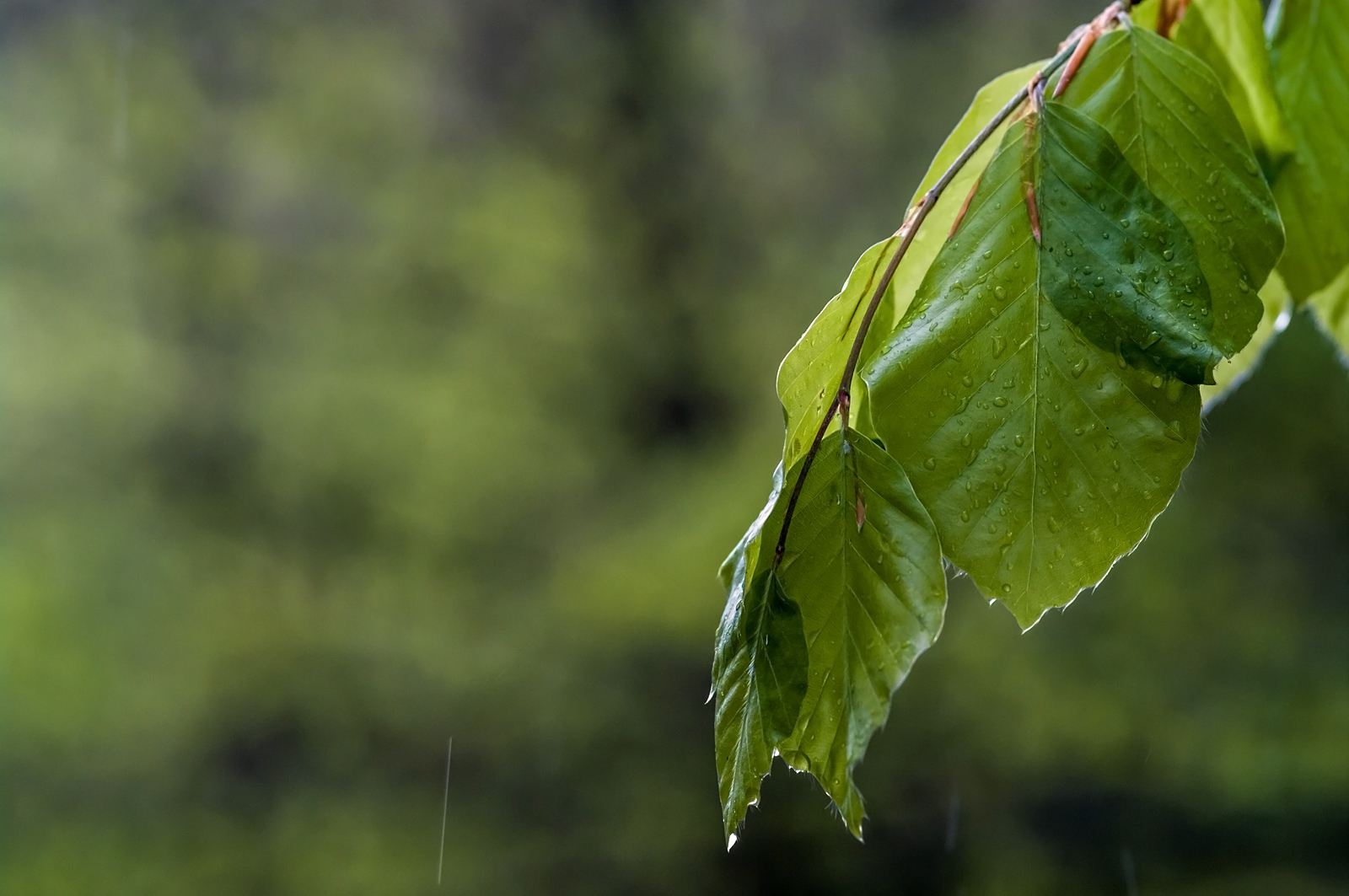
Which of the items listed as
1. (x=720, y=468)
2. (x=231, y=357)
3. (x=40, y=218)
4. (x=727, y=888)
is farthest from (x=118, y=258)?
(x=727, y=888)

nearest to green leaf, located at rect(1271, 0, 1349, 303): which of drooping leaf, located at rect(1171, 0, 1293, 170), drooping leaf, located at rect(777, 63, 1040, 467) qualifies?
drooping leaf, located at rect(1171, 0, 1293, 170)

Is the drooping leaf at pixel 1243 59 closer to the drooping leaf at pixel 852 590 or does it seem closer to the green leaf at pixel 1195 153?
the green leaf at pixel 1195 153

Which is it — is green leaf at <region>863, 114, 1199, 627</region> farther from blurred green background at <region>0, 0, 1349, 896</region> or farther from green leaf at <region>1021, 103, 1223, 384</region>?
blurred green background at <region>0, 0, 1349, 896</region>

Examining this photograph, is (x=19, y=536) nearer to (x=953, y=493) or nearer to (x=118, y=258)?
(x=118, y=258)

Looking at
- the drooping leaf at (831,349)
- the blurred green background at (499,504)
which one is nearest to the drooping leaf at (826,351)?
the drooping leaf at (831,349)

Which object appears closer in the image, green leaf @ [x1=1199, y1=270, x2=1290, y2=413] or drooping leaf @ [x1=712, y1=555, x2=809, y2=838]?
drooping leaf @ [x1=712, y1=555, x2=809, y2=838]

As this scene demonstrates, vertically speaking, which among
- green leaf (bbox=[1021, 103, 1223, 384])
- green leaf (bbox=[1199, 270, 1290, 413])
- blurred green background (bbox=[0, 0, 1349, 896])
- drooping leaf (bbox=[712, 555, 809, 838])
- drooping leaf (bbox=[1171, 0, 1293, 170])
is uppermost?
drooping leaf (bbox=[1171, 0, 1293, 170])

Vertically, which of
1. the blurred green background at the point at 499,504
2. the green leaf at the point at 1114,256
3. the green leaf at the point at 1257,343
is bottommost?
the blurred green background at the point at 499,504
